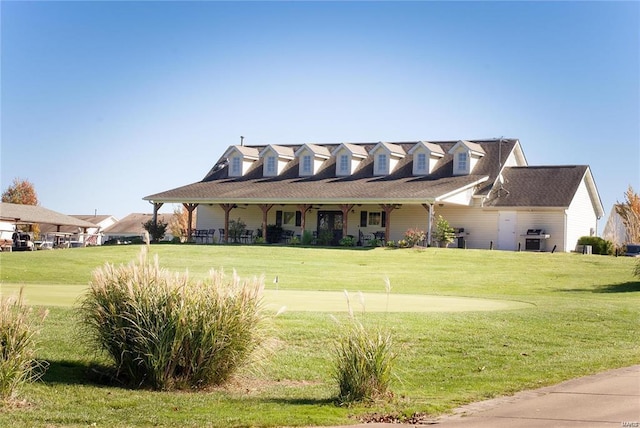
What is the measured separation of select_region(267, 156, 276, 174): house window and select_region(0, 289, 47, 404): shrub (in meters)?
42.6

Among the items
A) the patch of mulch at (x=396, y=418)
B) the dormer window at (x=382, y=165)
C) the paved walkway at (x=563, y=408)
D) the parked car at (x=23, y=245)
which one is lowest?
the patch of mulch at (x=396, y=418)

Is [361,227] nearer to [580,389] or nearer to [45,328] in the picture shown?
[45,328]

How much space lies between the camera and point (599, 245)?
44.0m

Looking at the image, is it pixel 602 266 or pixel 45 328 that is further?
pixel 602 266

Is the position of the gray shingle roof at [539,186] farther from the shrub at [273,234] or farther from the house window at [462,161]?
the shrub at [273,234]

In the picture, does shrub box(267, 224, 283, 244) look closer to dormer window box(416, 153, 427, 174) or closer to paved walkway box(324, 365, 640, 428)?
dormer window box(416, 153, 427, 174)

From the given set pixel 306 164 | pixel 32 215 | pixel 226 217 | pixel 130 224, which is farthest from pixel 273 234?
pixel 130 224

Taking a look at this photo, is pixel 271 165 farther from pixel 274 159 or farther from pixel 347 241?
pixel 347 241

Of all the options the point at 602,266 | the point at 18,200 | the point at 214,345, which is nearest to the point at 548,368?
the point at 214,345

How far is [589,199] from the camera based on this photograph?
4844cm

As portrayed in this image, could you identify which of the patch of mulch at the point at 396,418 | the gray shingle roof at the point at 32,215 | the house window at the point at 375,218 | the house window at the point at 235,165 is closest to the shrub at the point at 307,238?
the house window at the point at 375,218

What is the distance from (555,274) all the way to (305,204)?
16.0 m

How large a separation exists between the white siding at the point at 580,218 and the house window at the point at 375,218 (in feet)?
32.6

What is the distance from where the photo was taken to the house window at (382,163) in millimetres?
49594
